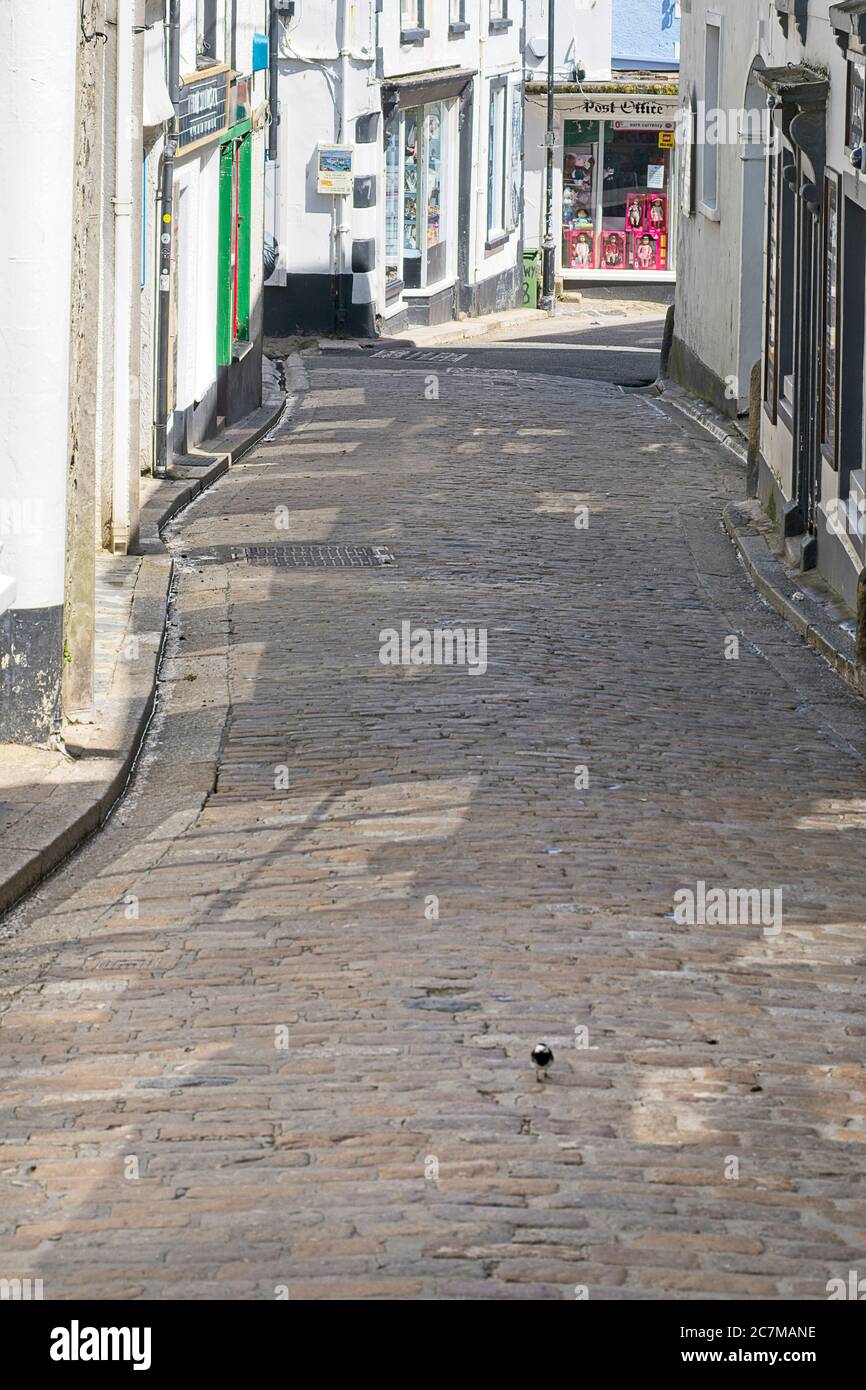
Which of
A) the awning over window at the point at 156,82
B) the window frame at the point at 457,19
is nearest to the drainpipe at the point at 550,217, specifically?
the window frame at the point at 457,19

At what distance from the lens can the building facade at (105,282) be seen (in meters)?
9.38

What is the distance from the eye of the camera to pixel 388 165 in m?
31.7

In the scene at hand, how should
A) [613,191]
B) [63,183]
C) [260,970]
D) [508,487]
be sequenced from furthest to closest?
[613,191], [508,487], [63,183], [260,970]

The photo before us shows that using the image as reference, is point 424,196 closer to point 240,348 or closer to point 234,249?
point 240,348

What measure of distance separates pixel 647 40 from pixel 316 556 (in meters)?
28.2

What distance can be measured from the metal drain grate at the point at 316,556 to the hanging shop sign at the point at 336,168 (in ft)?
51.3

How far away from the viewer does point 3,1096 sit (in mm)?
5941

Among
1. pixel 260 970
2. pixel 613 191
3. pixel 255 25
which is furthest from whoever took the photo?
pixel 613 191

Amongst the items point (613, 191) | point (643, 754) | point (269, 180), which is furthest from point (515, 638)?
point (613, 191)

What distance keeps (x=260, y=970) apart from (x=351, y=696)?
407cm

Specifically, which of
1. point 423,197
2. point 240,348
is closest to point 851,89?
point 240,348

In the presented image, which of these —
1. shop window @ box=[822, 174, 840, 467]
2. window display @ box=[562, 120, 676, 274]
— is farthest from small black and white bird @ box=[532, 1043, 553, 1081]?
window display @ box=[562, 120, 676, 274]

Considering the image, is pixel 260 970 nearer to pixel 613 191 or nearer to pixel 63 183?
pixel 63 183

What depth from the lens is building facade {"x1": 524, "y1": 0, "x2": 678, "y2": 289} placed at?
39.7m
